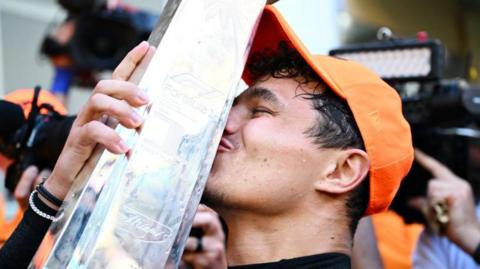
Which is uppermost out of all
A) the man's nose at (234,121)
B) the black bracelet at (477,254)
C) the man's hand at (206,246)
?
the man's nose at (234,121)

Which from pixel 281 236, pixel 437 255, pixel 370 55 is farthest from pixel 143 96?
pixel 437 255

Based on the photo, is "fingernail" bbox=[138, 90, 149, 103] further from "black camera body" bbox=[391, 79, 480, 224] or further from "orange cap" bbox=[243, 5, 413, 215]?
"black camera body" bbox=[391, 79, 480, 224]

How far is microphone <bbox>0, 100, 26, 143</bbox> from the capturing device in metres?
1.35

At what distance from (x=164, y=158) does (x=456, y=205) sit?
1090mm

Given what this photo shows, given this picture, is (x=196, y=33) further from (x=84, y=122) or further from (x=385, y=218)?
(x=385, y=218)

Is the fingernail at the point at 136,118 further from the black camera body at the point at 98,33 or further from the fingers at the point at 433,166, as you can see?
the black camera body at the point at 98,33

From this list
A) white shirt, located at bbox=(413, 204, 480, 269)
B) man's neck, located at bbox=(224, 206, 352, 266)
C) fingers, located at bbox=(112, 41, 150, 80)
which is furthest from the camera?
white shirt, located at bbox=(413, 204, 480, 269)

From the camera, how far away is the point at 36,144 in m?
1.40

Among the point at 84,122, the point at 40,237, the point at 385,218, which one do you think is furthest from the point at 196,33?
the point at 385,218

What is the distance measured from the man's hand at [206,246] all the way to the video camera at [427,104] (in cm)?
52

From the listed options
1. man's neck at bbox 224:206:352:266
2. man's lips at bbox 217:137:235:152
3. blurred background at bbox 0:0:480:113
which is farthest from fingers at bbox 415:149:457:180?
blurred background at bbox 0:0:480:113

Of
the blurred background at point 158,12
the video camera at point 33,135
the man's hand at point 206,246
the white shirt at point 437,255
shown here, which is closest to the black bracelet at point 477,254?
the white shirt at point 437,255

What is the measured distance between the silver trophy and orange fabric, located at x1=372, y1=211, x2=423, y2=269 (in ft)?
4.60

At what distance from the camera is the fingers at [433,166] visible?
5.92 feet
